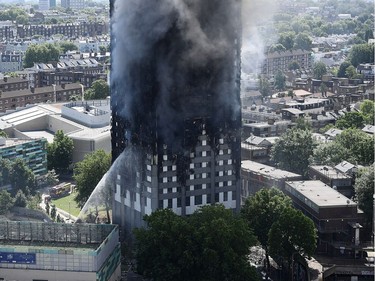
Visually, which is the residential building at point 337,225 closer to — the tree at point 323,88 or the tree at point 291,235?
the tree at point 291,235

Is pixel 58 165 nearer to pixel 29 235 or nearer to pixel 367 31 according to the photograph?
pixel 29 235

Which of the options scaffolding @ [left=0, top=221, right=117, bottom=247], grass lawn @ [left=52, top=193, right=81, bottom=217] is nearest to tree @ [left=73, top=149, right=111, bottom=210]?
grass lawn @ [left=52, top=193, right=81, bottom=217]

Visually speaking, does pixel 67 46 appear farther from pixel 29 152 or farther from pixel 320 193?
pixel 320 193

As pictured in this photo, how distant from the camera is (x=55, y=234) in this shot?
121 feet

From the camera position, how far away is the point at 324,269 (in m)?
41.4

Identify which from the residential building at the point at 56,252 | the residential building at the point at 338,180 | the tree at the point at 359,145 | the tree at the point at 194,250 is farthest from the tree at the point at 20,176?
the tree at the point at 359,145

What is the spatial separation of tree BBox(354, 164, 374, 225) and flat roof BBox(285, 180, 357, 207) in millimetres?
1138

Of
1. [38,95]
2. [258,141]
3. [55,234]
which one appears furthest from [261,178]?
[38,95]

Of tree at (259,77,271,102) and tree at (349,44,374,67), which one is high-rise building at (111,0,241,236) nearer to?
tree at (259,77,271,102)

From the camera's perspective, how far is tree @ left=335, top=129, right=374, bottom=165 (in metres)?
56.4

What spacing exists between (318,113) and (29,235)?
4323 cm

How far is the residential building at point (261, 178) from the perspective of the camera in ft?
168

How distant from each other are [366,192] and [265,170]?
8.60 metres

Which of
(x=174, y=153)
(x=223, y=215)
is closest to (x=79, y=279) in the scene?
(x=223, y=215)
